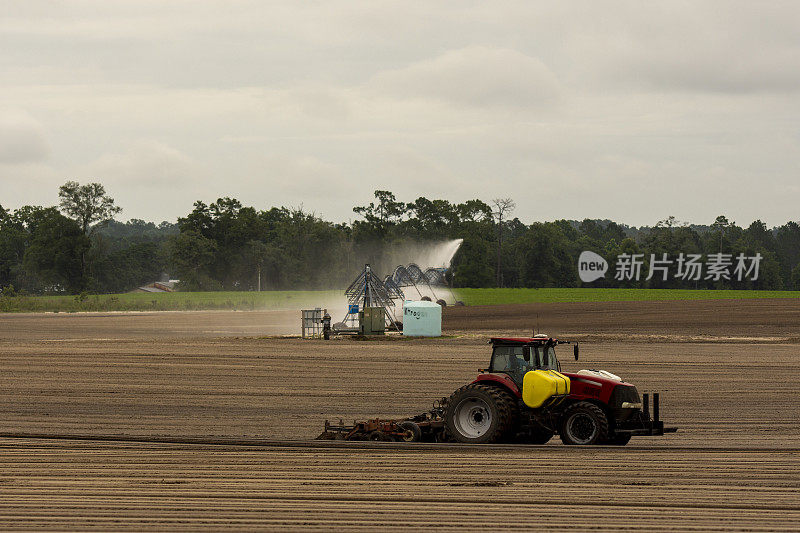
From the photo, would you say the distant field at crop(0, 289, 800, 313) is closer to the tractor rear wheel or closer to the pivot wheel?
the tractor rear wheel

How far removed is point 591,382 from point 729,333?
37.5 m

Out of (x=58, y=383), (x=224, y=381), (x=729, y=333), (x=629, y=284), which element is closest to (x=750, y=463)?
(x=224, y=381)

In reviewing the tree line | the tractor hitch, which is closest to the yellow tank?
the tractor hitch

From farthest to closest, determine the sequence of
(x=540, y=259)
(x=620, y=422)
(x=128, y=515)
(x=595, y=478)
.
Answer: (x=540, y=259) < (x=620, y=422) < (x=595, y=478) < (x=128, y=515)

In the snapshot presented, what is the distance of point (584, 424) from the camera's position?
1619cm

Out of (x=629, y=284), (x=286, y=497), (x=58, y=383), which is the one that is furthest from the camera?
(x=629, y=284)

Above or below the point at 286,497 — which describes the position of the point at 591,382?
above

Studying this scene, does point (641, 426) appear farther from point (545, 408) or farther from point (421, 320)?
point (421, 320)

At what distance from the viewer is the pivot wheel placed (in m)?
15.9

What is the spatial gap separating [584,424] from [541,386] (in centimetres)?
98

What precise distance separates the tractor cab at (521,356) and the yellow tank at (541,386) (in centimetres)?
30

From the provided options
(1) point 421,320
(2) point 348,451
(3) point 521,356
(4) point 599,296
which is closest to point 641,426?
(3) point 521,356

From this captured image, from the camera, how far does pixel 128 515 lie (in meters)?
11.1

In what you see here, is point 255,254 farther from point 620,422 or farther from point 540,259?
point 620,422
